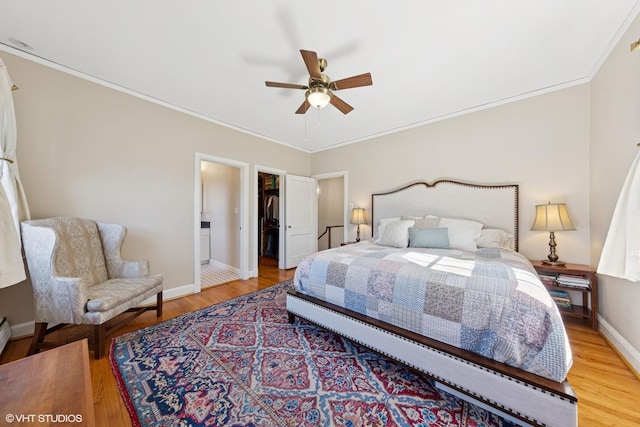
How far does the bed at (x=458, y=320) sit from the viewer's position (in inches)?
44.4

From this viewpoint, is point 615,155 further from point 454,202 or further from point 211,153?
point 211,153

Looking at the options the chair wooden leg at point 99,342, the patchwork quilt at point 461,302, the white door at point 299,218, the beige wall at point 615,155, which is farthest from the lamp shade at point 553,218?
the chair wooden leg at point 99,342

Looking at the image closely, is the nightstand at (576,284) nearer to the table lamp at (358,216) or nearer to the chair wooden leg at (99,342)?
the table lamp at (358,216)

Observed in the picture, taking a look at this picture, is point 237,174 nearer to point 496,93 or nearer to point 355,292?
point 355,292

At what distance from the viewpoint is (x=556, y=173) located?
2650mm

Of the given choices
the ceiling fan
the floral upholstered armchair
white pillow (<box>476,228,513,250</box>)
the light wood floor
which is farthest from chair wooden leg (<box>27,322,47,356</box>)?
white pillow (<box>476,228,513,250</box>)

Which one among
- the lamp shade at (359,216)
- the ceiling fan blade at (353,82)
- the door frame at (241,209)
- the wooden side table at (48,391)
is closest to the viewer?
the wooden side table at (48,391)

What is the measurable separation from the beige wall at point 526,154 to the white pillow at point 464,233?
1.98ft

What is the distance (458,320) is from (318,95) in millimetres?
2014

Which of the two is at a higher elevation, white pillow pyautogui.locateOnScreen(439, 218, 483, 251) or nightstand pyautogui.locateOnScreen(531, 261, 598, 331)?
white pillow pyautogui.locateOnScreen(439, 218, 483, 251)

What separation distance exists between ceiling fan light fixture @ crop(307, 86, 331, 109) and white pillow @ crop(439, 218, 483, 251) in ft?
7.21

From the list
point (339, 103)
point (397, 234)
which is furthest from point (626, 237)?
point (339, 103)

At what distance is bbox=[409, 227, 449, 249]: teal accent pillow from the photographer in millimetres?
2704

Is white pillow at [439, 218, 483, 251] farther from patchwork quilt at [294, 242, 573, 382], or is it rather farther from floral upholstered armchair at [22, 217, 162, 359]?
floral upholstered armchair at [22, 217, 162, 359]
